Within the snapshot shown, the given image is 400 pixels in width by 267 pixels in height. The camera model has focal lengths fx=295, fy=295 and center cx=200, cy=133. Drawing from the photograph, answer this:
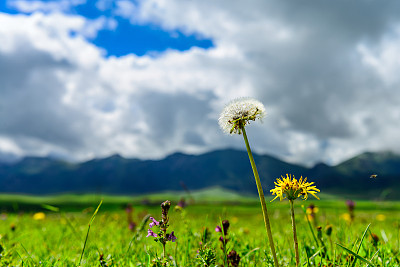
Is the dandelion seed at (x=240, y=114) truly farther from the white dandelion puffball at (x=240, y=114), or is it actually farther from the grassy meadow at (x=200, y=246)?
the grassy meadow at (x=200, y=246)

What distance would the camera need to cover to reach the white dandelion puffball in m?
2.25

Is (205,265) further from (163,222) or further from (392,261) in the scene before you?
(392,261)

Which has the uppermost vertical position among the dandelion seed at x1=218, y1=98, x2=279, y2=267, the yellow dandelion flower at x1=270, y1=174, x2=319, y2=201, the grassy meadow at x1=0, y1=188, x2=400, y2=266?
the dandelion seed at x1=218, y1=98, x2=279, y2=267

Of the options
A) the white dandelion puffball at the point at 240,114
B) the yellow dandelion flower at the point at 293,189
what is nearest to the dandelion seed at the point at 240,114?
the white dandelion puffball at the point at 240,114

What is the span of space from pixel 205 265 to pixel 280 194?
41.7 inches

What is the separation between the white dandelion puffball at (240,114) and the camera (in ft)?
7.39

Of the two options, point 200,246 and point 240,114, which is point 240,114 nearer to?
point 240,114

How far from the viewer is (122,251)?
4.43m

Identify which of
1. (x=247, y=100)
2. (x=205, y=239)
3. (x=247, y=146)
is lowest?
(x=205, y=239)

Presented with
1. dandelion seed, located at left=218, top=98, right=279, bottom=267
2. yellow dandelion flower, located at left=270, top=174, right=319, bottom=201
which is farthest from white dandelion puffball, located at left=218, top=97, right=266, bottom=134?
yellow dandelion flower, located at left=270, top=174, right=319, bottom=201

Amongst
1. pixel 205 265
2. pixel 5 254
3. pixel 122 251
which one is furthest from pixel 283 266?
pixel 5 254

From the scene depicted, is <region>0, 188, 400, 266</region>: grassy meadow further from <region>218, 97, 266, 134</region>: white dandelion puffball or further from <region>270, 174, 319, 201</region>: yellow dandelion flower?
<region>218, 97, 266, 134</region>: white dandelion puffball

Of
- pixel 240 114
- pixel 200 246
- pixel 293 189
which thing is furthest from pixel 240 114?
pixel 200 246

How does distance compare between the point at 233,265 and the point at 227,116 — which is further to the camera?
the point at 233,265
